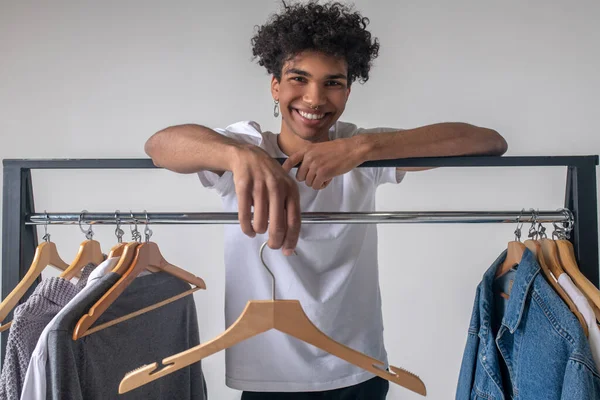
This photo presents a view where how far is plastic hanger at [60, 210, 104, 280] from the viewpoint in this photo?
3.86ft

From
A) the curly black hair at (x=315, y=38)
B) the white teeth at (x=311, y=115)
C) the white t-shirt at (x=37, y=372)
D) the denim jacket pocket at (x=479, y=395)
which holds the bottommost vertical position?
the denim jacket pocket at (x=479, y=395)

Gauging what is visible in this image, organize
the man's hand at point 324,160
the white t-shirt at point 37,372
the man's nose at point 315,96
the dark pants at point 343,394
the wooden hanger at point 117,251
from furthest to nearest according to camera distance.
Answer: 1. the dark pants at point 343,394
2. the man's nose at point 315,96
3. the wooden hanger at point 117,251
4. the man's hand at point 324,160
5. the white t-shirt at point 37,372

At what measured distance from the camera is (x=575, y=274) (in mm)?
1032

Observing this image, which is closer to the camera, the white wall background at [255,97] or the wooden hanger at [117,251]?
the wooden hanger at [117,251]

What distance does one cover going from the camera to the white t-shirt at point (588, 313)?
3.05 ft

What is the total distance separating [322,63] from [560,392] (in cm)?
75

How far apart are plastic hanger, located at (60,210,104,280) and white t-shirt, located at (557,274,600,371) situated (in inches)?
34.6

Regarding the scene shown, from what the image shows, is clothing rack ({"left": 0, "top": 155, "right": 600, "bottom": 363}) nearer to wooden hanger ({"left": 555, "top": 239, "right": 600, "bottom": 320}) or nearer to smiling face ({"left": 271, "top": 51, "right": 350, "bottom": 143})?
wooden hanger ({"left": 555, "top": 239, "right": 600, "bottom": 320})

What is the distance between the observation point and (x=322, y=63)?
1.26m

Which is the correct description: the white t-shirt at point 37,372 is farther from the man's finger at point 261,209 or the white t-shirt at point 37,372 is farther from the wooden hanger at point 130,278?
the man's finger at point 261,209

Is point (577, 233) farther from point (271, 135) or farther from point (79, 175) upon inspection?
point (79, 175)

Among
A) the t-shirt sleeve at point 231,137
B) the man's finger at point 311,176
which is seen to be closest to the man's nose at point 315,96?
the t-shirt sleeve at point 231,137

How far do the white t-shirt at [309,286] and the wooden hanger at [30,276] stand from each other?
335mm

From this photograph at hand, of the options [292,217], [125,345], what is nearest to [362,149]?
[292,217]
